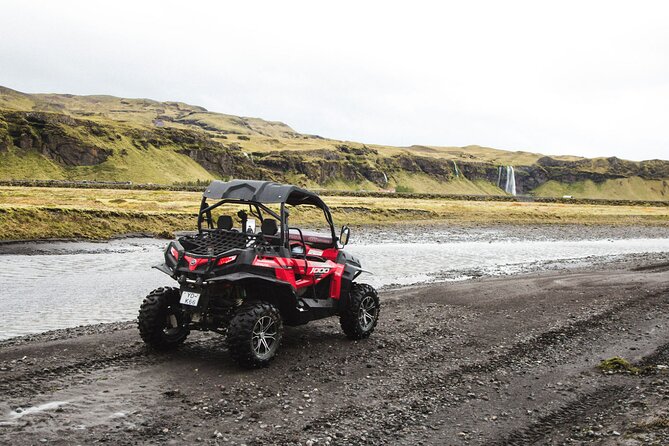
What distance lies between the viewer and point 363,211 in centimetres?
5694

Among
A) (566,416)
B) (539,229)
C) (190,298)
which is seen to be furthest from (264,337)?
(539,229)

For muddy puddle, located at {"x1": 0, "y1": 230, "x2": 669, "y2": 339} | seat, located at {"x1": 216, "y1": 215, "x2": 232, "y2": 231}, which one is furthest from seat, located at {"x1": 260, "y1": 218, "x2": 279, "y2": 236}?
muddy puddle, located at {"x1": 0, "y1": 230, "x2": 669, "y2": 339}

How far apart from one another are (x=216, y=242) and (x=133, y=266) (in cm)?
1571

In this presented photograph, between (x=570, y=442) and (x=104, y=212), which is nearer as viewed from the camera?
(x=570, y=442)

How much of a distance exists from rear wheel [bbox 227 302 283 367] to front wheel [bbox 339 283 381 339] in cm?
206

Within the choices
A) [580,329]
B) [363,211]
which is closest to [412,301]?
[580,329]

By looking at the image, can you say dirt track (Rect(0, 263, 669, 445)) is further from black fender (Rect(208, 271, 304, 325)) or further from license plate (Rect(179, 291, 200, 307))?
license plate (Rect(179, 291, 200, 307))

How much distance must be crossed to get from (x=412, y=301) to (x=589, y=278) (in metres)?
8.44

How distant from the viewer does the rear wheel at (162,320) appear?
30.7 feet

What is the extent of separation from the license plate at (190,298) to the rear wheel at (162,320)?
25.1 inches

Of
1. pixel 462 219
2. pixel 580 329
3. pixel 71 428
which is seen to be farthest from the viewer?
pixel 462 219

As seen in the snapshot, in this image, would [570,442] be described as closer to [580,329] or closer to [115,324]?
[580,329]

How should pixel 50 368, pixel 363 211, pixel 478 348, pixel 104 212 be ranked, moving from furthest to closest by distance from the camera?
pixel 363 211
pixel 104 212
pixel 478 348
pixel 50 368

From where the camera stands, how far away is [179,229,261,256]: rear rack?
923cm
